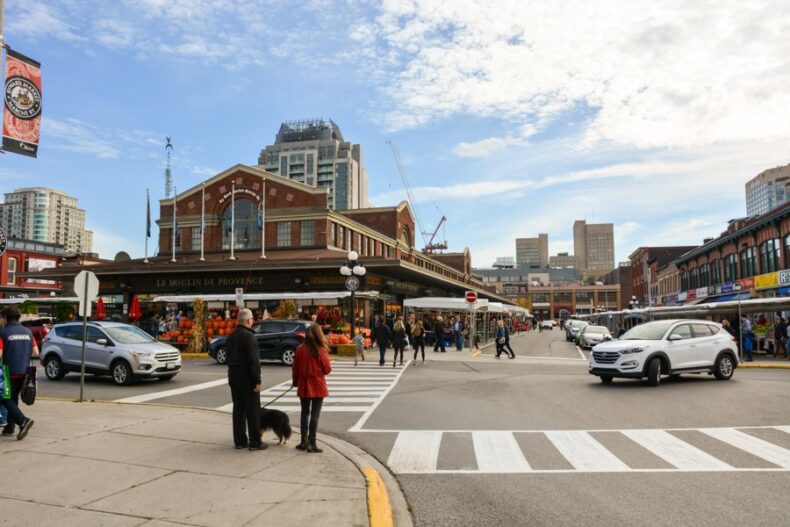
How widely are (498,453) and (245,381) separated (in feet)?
11.6

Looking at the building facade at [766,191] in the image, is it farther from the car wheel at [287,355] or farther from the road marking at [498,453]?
the road marking at [498,453]

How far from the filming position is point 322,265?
35.3m

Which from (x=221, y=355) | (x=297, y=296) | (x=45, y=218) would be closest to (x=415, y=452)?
(x=221, y=355)

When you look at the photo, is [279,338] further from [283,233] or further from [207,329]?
[283,233]

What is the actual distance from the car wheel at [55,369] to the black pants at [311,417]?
11881 millimetres

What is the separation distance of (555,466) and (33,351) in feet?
25.6

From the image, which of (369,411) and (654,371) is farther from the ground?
(654,371)

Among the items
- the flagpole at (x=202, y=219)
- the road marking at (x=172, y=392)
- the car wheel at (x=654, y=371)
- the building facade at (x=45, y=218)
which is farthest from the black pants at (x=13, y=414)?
the building facade at (x=45, y=218)

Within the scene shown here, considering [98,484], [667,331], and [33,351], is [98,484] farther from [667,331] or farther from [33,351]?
[667,331]

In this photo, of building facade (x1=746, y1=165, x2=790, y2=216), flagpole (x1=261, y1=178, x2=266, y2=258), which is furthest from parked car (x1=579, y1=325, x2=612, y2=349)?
building facade (x1=746, y1=165, x2=790, y2=216)

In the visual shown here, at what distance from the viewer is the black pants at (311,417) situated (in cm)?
805

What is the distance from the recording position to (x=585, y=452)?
8.30 metres

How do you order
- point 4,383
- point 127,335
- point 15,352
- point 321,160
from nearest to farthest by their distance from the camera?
point 4,383 → point 15,352 → point 127,335 → point 321,160

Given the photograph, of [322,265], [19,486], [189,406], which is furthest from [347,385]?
[322,265]
